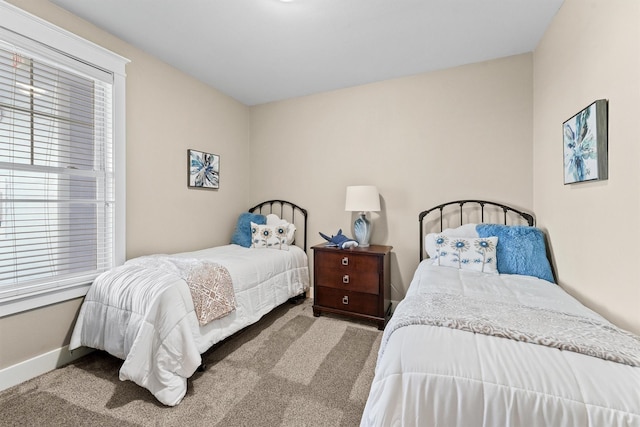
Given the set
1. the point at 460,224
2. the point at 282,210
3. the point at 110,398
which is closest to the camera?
the point at 110,398

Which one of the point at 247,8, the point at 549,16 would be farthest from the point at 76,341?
the point at 549,16

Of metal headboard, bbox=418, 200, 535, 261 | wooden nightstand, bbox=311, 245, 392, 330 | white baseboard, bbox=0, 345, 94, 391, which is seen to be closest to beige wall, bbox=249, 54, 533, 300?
metal headboard, bbox=418, 200, 535, 261

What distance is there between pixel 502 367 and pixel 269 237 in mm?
2576

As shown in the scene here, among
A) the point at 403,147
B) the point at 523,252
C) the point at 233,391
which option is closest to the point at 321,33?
the point at 403,147

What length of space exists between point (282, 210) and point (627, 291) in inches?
121

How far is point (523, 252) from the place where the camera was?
2.08 m

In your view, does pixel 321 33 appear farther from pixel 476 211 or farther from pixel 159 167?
pixel 476 211

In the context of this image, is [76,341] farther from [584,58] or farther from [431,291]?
[584,58]

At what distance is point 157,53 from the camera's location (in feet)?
8.21

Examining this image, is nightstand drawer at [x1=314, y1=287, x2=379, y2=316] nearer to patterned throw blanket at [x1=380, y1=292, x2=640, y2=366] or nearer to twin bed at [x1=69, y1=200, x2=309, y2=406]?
twin bed at [x1=69, y1=200, x2=309, y2=406]

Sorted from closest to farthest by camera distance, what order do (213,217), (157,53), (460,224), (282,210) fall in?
1. (157,53)
2. (460,224)
3. (213,217)
4. (282,210)

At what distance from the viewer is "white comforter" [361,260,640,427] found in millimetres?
772

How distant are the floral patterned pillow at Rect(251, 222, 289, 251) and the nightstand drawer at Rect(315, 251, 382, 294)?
547 millimetres

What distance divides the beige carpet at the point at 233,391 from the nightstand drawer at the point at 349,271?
531 mm
